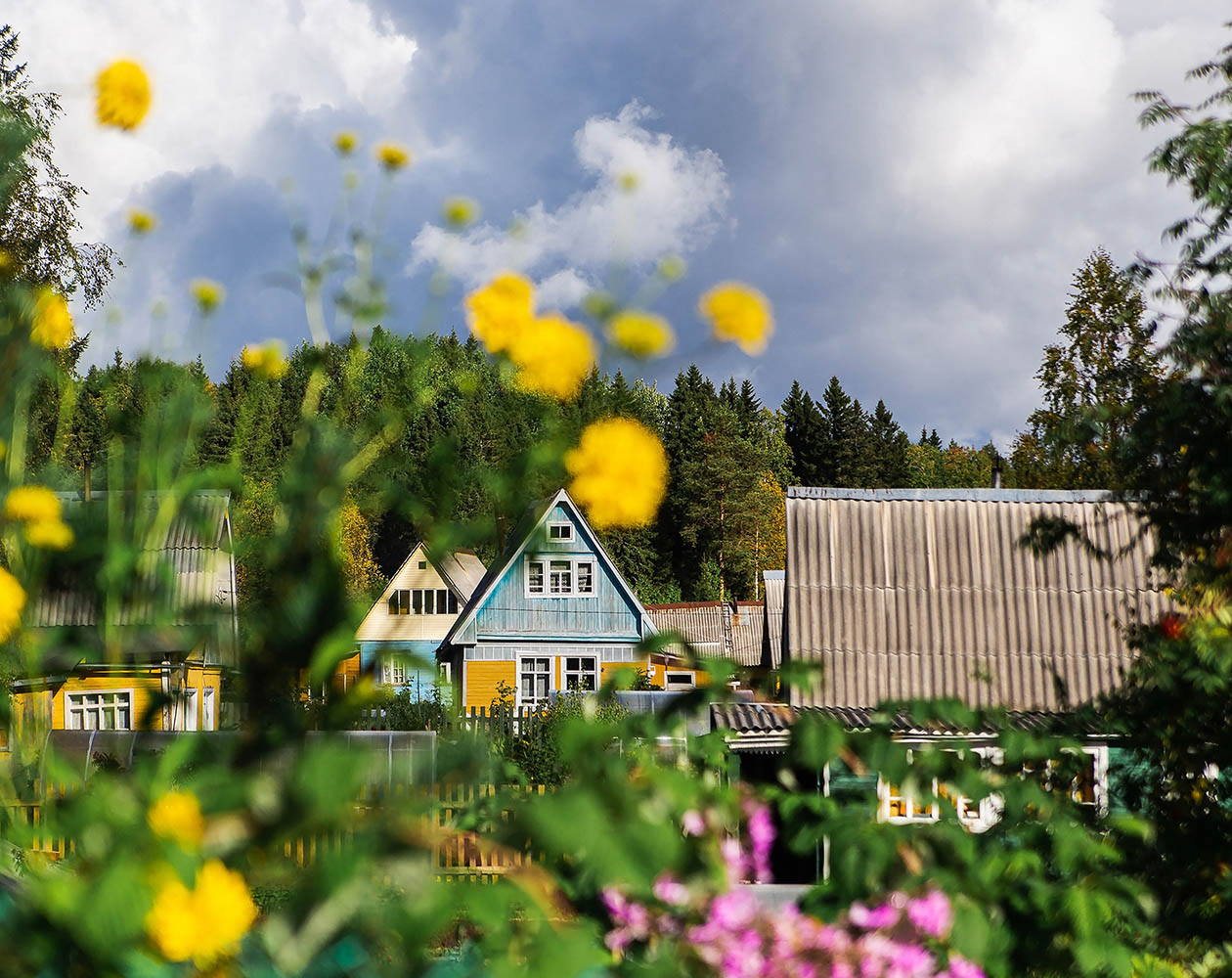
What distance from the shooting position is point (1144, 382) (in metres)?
3.64

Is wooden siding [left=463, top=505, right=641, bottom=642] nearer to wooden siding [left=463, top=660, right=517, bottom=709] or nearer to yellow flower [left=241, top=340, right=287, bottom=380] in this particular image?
wooden siding [left=463, top=660, right=517, bottom=709]

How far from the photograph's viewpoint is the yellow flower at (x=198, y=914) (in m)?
0.69

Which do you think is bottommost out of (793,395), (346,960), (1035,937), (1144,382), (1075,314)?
(1035,937)

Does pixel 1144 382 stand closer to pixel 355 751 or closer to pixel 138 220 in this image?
pixel 138 220

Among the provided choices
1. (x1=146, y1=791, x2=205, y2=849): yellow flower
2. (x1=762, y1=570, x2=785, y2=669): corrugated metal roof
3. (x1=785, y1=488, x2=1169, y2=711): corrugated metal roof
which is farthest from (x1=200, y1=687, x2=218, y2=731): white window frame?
(x1=762, y1=570, x2=785, y2=669): corrugated metal roof

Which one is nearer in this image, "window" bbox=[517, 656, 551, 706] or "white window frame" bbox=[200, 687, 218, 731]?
"white window frame" bbox=[200, 687, 218, 731]

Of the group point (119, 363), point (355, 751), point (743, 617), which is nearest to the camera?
point (355, 751)

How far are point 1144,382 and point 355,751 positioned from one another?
355 centimetres

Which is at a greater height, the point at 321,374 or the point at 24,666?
the point at 321,374

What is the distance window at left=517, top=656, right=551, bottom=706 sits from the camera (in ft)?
76.9

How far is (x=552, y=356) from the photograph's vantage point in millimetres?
838

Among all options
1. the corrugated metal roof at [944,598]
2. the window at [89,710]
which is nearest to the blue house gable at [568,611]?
the window at [89,710]

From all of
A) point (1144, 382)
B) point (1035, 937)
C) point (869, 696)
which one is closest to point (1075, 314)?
point (869, 696)

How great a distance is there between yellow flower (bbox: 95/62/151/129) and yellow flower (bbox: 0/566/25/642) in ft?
1.66
